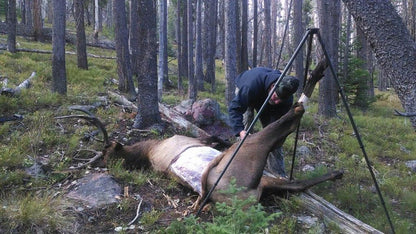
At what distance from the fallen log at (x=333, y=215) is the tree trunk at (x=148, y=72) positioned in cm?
356

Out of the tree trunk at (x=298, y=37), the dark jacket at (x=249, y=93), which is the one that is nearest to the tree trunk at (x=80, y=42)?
the tree trunk at (x=298, y=37)

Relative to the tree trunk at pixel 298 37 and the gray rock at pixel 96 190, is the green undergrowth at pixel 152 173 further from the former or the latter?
the tree trunk at pixel 298 37

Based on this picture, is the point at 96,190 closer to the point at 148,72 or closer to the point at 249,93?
the point at 249,93

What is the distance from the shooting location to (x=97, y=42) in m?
22.1

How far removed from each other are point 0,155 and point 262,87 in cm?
354

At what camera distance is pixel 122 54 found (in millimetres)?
10625

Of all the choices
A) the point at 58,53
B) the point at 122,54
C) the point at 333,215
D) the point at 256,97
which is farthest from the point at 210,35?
the point at 333,215

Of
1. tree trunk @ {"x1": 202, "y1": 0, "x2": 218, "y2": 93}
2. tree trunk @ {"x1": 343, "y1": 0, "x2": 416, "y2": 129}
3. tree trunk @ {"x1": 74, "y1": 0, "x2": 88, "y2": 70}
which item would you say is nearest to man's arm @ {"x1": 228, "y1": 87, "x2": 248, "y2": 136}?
tree trunk @ {"x1": 343, "y1": 0, "x2": 416, "y2": 129}

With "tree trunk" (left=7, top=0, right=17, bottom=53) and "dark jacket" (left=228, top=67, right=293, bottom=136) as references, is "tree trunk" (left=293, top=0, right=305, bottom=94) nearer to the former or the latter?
"dark jacket" (left=228, top=67, right=293, bottom=136)

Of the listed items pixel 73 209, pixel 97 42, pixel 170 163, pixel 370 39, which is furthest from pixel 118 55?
pixel 97 42

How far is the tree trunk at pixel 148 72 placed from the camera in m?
6.16

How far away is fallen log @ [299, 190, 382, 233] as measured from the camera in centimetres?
305

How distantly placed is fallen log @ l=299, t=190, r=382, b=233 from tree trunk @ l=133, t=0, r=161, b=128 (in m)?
3.56

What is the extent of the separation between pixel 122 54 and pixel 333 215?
28.7 feet
